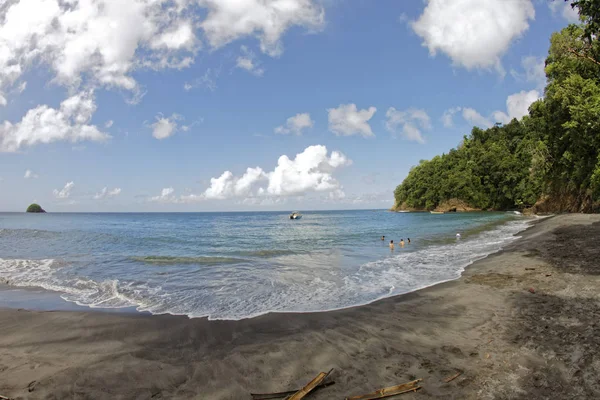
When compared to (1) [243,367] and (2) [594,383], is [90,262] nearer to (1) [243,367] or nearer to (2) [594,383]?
(1) [243,367]

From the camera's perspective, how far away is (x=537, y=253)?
46.3ft

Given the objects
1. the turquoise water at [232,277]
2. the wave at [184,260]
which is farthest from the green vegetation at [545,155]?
the wave at [184,260]

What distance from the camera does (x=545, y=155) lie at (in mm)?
41312

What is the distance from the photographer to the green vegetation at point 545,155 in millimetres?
24969

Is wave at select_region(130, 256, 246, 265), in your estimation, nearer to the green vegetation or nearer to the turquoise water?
the turquoise water

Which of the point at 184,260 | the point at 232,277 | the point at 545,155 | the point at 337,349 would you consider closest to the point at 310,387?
the point at 337,349

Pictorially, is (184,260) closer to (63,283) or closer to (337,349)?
(63,283)

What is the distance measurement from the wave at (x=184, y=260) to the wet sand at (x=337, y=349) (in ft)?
27.9

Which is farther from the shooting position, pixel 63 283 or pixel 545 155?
pixel 545 155

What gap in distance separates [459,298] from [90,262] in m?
18.2

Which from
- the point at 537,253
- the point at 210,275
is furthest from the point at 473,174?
the point at 210,275

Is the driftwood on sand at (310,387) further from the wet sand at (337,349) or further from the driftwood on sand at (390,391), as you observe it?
the driftwood on sand at (390,391)

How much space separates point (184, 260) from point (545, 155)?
4596 centimetres

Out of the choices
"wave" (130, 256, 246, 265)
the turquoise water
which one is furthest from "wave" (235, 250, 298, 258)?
"wave" (130, 256, 246, 265)
